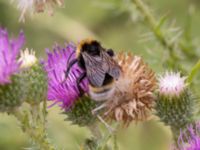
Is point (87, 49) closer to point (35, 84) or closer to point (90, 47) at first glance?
point (90, 47)

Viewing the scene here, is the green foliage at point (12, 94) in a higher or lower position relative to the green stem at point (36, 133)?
higher

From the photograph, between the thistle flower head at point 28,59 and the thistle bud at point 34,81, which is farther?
the thistle flower head at point 28,59

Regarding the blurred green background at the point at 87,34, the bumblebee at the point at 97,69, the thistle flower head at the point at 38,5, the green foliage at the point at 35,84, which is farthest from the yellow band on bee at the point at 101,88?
the blurred green background at the point at 87,34

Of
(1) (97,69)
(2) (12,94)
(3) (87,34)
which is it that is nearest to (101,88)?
(1) (97,69)

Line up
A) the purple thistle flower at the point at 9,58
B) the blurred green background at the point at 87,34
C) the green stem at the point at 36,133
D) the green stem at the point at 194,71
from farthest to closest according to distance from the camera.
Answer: the blurred green background at the point at 87,34 < the green stem at the point at 194,71 < the green stem at the point at 36,133 < the purple thistle flower at the point at 9,58

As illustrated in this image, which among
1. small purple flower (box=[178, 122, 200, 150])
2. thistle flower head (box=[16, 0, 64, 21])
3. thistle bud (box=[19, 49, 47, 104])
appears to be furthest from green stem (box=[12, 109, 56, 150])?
thistle flower head (box=[16, 0, 64, 21])

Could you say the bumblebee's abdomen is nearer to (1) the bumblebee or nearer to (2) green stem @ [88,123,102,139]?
(1) the bumblebee

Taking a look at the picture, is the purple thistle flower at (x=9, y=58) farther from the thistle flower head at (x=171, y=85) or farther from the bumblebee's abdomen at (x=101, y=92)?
the thistle flower head at (x=171, y=85)
